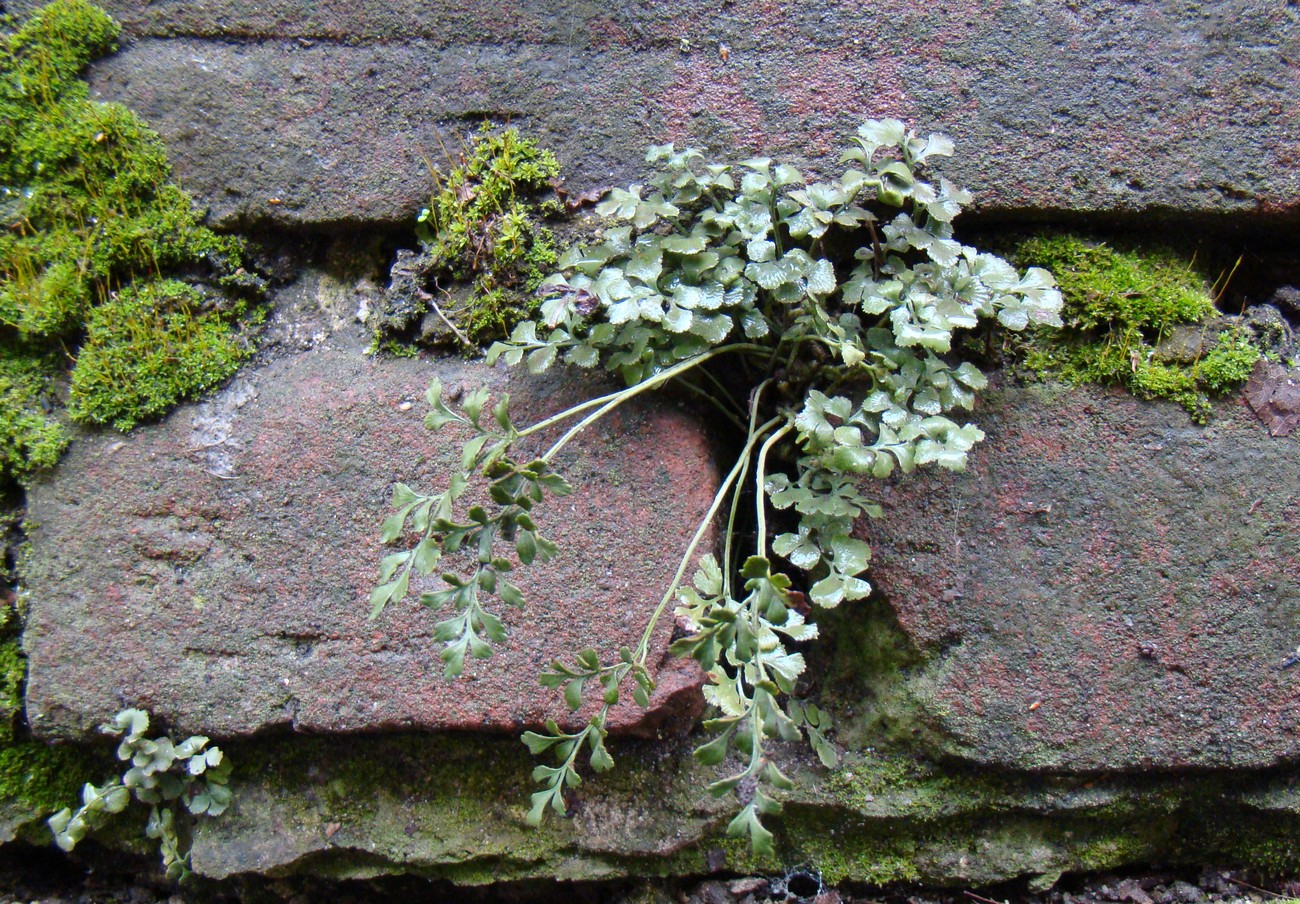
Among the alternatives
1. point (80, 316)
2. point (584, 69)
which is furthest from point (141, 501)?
point (584, 69)

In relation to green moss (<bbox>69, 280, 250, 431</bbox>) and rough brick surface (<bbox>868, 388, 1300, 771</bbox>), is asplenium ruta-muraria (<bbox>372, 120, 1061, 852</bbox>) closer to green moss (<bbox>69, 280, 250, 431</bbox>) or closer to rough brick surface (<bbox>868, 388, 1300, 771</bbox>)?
rough brick surface (<bbox>868, 388, 1300, 771</bbox>)

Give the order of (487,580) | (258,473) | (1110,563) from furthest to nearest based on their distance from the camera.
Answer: (258,473)
(1110,563)
(487,580)

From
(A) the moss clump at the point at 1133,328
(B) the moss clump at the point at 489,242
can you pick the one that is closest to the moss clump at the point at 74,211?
(B) the moss clump at the point at 489,242

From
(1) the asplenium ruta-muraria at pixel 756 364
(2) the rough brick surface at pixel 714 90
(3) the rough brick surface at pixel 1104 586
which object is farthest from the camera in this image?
(2) the rough brick surface at pixel 714 90

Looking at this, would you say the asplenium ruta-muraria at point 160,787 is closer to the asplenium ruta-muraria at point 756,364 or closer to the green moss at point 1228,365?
the asplenium ruta-muraria at point 756,364

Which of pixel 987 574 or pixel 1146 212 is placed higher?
pixel 1146 212

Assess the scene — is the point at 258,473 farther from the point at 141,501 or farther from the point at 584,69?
the point at 584,69

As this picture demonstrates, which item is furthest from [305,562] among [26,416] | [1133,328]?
[1133,328]
